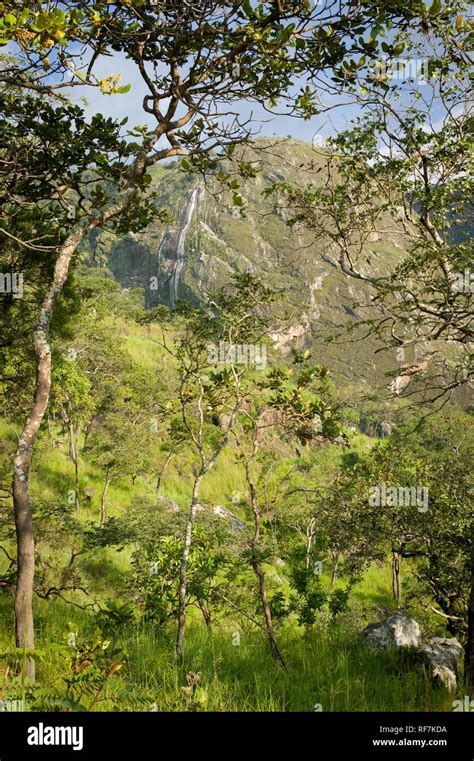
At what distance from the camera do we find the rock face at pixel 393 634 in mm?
5372

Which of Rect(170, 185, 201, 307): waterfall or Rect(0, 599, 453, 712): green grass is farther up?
Rect(170, 185, 201, 307): waterfall

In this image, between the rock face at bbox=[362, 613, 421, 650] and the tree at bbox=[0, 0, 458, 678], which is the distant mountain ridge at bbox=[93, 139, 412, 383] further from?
the tree at bbox=[0, 0, 458, 678]

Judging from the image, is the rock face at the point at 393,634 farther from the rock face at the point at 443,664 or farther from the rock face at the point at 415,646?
the rock face at the point at 443,664

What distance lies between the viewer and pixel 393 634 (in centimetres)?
565

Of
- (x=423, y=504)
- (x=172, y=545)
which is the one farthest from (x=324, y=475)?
(x=172, y=545)

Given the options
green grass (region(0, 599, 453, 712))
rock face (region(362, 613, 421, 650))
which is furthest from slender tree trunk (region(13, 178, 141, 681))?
rock face (region(362, 613, 421, 650))

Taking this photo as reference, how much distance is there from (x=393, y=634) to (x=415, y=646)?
305mm

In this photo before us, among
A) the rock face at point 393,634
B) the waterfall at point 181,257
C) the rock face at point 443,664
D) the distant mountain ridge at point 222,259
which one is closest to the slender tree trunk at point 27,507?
the rock face at point 443,664

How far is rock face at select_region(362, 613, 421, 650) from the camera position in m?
5.37

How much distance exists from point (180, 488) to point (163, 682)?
25.3 m

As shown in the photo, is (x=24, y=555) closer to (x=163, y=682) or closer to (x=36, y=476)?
(x=163, y=682)

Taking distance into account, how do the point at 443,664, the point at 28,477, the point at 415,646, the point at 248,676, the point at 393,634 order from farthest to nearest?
the point at 393,634
the point at 415,646
the point at 443,664
the point at 248,676
the point at 28,477

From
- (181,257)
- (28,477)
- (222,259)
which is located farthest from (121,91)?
(181,257)

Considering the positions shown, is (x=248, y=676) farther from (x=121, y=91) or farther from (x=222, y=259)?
(x=222, y=259)
